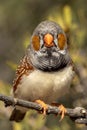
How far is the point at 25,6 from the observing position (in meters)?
8.27

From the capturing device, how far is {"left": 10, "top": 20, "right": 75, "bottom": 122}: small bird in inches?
201

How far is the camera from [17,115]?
6.11m

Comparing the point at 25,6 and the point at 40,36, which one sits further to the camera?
the point at 25,6

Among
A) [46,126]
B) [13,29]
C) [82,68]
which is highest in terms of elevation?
[13,29]

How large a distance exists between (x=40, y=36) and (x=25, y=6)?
3.22 m

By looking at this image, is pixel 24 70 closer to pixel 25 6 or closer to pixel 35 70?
pixel 35 70

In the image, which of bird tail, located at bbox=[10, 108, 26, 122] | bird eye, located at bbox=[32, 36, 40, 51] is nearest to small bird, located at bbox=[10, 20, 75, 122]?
bird eye, located at bbox=[32, 36, 40, 51]

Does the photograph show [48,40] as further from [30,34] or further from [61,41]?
[30,34]

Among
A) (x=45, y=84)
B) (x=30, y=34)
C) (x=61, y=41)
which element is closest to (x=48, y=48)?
(x=61, y=41)

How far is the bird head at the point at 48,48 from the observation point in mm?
5059

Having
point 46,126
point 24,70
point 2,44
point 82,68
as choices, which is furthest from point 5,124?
point 2,44

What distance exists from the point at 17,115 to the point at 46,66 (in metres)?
1.06

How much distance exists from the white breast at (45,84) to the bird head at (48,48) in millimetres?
56

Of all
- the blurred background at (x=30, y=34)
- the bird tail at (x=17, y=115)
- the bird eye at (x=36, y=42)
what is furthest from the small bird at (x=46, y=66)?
the bird tail at (x=17, y=115)
